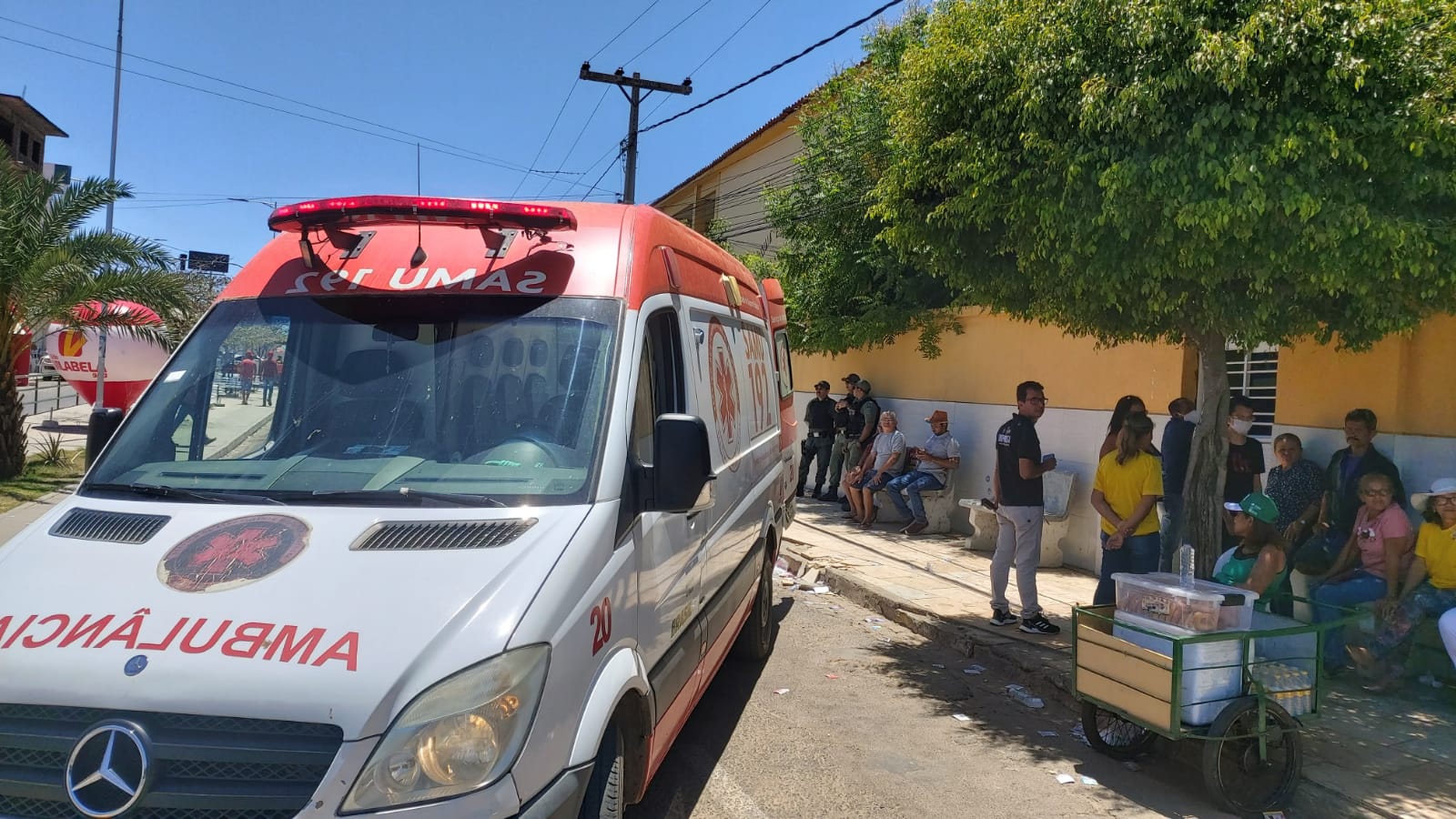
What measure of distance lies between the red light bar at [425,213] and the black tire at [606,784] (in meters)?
1.90

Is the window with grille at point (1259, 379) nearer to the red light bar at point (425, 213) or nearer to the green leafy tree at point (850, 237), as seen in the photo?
the green leafy tree at point (850, 237)

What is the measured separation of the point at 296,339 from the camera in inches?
146

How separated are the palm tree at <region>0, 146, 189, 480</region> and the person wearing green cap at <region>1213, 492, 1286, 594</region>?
1430 centimetres

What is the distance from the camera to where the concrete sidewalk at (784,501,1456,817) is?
4348mm

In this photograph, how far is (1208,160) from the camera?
465 centimetres

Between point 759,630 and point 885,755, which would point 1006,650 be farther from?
point 885,755

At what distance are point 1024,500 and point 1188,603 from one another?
2.52 meters

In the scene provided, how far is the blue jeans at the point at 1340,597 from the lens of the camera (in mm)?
5805

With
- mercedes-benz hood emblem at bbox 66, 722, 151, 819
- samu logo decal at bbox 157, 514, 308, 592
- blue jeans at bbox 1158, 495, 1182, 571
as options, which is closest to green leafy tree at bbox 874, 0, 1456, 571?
blue jeans at bbox 1158, 495, 1182, 571

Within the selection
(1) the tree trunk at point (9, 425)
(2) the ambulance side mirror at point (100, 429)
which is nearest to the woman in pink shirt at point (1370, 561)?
(2) the ambulance side mirror at point (100, 429)

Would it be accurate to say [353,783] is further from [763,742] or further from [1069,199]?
[1069,199]

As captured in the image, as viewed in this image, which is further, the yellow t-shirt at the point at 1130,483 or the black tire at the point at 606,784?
the yellow t-shirt at the point at 1130,483

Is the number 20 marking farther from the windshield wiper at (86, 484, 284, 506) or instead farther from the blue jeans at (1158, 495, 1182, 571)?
the blue jeans at (1158, 495, 1182, 571)

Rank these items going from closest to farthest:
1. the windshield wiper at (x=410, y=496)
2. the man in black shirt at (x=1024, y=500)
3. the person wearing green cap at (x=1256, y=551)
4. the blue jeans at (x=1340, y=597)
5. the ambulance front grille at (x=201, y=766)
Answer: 1. the ambulance front grille at (x=201, y=766)
2. the windshield wiper at (x=410, y=496)
3. the person wearing green cap at (x=1256, y=551)
4. the blue jeans at (x=1340, y=597)
5. the man in black shirt at (x=1024, y=500)
